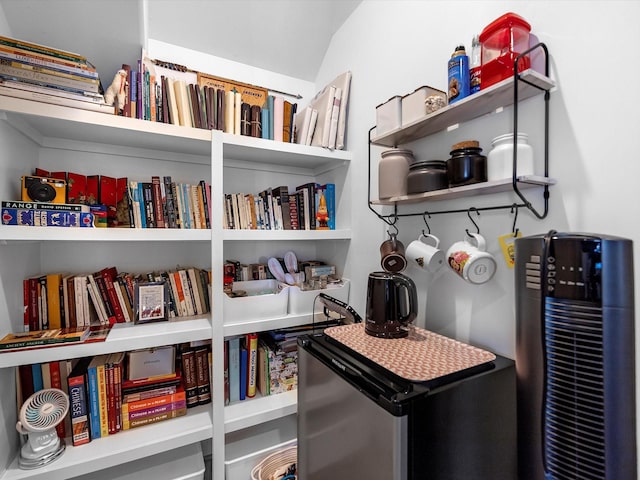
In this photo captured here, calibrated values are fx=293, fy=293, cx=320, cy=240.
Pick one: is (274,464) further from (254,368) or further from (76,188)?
(76,188)

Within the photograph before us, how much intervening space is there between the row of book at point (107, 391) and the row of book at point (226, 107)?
1.06m

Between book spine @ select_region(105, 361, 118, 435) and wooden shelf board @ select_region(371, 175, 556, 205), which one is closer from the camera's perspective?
wooden shelf board @ select_region(371, 175, 556, 205)

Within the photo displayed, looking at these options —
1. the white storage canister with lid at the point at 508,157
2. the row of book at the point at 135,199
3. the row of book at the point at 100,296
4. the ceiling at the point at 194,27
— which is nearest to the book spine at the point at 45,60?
the ceiling at the point at 194,27

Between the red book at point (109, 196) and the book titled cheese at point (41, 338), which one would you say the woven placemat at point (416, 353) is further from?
the red book at point (109, 196)

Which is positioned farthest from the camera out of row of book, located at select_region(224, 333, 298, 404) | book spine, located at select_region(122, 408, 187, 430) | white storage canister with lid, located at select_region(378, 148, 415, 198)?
row of book, located at select_region(224, 333, 298, 404)

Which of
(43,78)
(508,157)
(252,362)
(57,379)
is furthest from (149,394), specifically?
(508,157)

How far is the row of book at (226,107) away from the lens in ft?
4.14

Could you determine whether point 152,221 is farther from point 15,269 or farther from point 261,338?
point 261,338

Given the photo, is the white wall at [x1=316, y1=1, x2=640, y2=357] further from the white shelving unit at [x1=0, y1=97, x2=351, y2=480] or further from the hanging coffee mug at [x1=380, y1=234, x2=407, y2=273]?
the white shelving unit at [x1=0, y1=97, x2=351, y2=480]

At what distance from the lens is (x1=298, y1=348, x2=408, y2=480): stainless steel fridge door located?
65cm

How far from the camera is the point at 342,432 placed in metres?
0.83

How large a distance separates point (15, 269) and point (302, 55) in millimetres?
1770

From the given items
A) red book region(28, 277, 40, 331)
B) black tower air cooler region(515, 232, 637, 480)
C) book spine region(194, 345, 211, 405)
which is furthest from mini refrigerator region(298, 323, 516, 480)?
red book region(28, 277, 40, 331)

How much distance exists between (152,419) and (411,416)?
3.84ft
